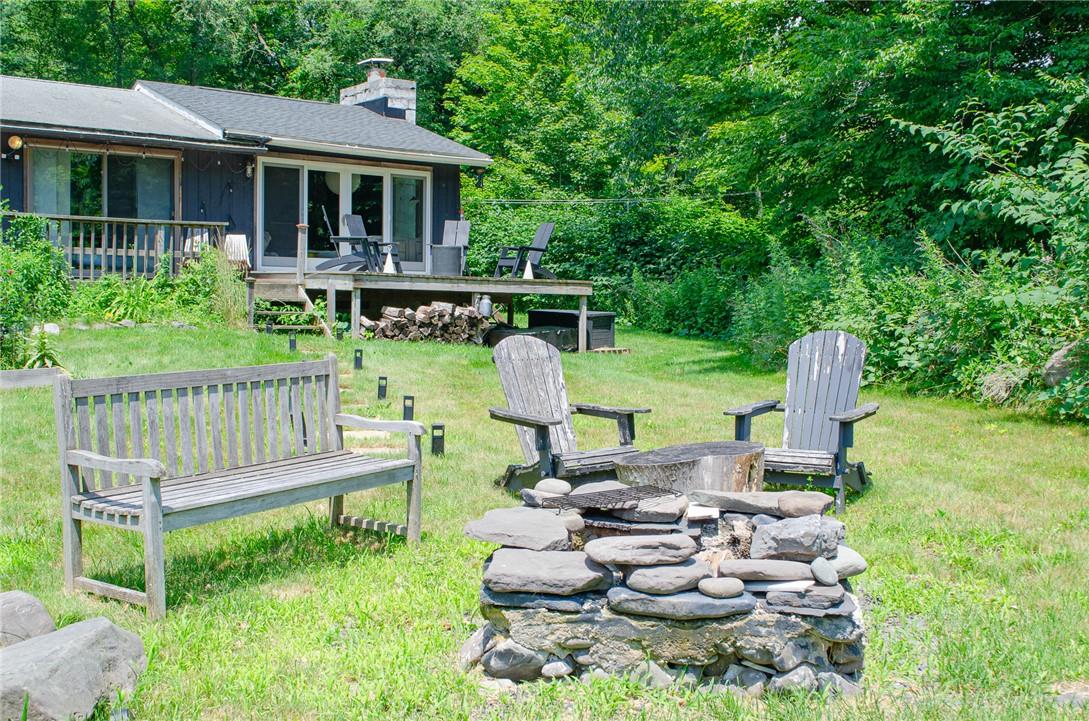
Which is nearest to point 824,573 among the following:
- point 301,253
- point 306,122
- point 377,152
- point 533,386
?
point 533,386

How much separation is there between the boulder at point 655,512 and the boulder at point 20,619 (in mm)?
2065

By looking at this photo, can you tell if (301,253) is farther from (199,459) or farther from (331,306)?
(199,459)

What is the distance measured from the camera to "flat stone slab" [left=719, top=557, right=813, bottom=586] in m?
3.42

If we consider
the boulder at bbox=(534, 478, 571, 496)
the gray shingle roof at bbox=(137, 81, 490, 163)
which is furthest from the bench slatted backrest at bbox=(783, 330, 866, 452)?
the gray shingle roof at bbox=(137, 81, 490, 163)

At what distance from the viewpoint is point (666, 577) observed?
335 cm

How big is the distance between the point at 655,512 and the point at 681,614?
1.56 ft

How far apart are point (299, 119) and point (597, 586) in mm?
16042

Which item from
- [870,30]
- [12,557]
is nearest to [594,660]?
[12,557]

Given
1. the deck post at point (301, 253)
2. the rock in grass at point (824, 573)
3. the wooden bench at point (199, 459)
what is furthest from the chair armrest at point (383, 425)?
the deck post at point (301, 253)

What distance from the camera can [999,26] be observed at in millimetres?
12516

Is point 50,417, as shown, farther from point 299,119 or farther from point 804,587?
point 299,119

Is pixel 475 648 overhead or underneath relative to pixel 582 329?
underneath

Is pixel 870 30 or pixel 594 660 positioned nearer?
pixel 594 660

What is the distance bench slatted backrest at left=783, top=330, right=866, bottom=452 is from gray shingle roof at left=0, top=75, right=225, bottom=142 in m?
11.2
